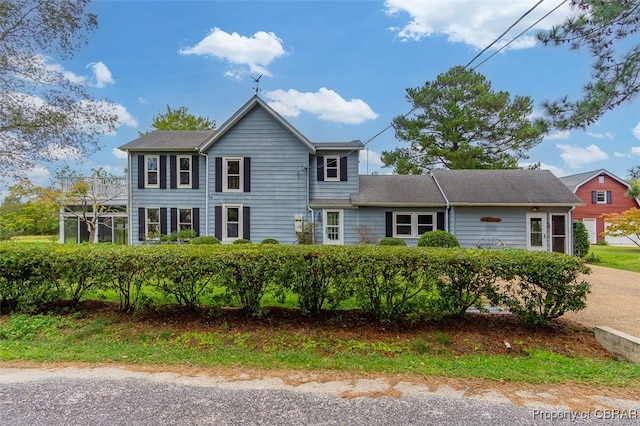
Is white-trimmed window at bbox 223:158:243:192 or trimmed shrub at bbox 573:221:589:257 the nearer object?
trimmed shrub at bbox 573:221:589:257

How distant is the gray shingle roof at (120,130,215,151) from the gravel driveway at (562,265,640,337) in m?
14.5

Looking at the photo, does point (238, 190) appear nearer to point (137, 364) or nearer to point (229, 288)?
point (229, 288)

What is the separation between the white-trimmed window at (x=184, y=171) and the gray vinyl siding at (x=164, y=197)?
0.22m

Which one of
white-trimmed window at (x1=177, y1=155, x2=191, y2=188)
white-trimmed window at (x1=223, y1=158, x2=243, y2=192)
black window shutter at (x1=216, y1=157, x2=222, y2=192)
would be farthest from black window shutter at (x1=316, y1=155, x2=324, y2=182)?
white-trimmed window at (x1=177, y1=155, x2=191, y2=188)

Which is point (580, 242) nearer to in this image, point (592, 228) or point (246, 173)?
point (592, 228)

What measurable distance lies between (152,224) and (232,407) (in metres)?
14.2

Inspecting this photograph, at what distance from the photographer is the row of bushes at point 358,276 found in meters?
4.37

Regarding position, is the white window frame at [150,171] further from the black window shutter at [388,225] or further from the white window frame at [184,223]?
the black window shutter at [388,225]

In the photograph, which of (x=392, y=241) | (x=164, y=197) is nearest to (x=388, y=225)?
(x=392, y=241)

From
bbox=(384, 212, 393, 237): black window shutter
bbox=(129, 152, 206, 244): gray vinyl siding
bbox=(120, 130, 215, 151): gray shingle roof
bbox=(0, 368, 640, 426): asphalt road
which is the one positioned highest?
bbox=(120, 130, 215, 151): gray shingle roof

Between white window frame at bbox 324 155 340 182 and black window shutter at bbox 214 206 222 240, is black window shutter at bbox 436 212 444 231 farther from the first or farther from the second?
black window shutter at bbox 214 206 222 240

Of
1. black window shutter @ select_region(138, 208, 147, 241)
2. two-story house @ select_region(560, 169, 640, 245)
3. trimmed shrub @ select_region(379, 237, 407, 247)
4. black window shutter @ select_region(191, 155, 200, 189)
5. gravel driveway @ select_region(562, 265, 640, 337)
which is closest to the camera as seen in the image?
gravel driveway @ select_region(562, 265, 640, 337)

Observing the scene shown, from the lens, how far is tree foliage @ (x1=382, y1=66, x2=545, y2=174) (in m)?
23.0

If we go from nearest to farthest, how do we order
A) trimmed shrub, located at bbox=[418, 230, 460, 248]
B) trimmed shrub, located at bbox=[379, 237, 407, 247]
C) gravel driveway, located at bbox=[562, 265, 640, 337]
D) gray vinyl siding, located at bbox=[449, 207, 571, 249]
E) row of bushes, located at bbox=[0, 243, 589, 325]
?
1. row of bushes, located at bbox=[0, 243, 589, 325]
2. gravel driveway, located at bbox=[562, 265, 640, 337]
3. trimmed shrub, located at bbox=[418, 230, 460, 248]
4. trimmed shrub, located at bbox=[379, 237, 407, 247]
5. gray vinyl siding, located at bbox=[449, 207, 571, 249]
